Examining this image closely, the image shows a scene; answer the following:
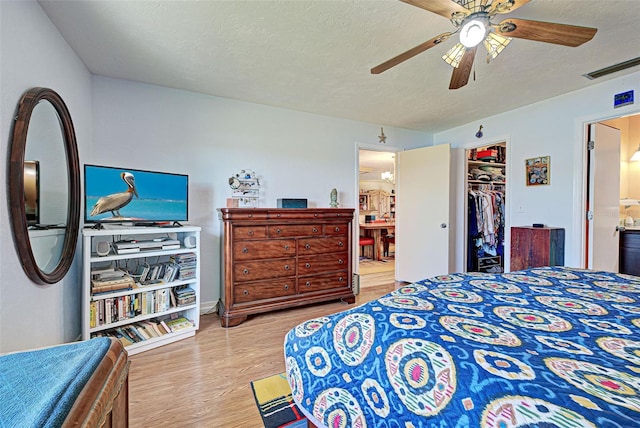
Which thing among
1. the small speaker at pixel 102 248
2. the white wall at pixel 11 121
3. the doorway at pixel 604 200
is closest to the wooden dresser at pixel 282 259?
the small speaker at pixel 102 248

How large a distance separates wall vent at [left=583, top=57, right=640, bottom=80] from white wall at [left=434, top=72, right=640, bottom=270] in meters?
0.25

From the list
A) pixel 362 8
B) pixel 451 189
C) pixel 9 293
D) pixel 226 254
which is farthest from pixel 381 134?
pixel 9 293

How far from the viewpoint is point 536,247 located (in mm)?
3004

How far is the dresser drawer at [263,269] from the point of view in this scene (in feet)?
8.95


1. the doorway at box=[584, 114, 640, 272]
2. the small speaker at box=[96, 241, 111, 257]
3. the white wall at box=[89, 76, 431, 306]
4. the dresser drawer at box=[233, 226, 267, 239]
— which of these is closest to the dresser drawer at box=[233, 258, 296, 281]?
the dresser drawer at box=[233, 226, 267, 239]

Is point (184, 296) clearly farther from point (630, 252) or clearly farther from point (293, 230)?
point (630, 252)

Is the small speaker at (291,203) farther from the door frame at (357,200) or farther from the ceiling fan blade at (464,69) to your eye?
the ceiling fan blade at (464,69)

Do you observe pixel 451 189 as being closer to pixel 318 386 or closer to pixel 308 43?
pixel 308 43

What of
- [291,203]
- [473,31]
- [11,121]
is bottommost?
[291,203]

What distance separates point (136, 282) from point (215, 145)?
1597 millimetres

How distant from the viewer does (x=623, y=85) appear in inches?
102

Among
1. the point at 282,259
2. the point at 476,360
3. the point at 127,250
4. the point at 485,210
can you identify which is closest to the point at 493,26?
the point at 476,360

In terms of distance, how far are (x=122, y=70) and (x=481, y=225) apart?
501cm

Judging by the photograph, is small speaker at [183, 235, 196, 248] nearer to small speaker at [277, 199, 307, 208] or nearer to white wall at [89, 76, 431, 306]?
white wall at [89, 76, 431, 306]
